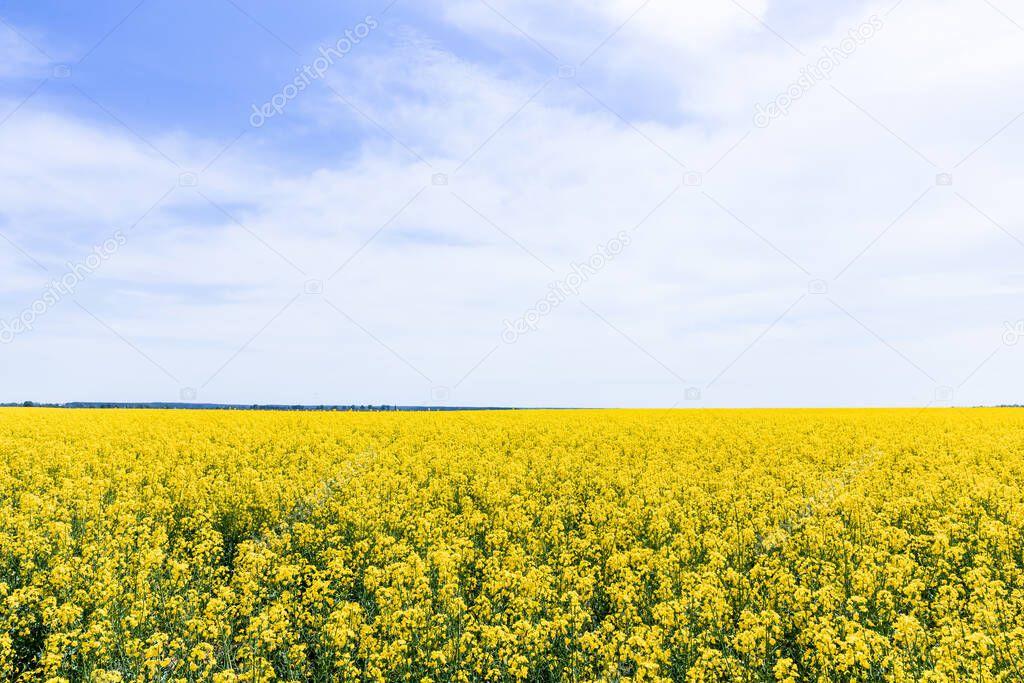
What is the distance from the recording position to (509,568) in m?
8.38

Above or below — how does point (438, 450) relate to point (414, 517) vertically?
above

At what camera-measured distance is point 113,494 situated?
511 inches

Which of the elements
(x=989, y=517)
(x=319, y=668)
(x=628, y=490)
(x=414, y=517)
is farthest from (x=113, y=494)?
(x=989, y=517)

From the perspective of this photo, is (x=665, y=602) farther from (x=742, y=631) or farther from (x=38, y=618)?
(x=38, y=618)

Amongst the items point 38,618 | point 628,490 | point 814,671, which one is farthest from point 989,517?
point 38,618

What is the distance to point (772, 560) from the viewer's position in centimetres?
852

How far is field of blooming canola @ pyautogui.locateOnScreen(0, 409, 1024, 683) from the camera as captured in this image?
6.21m

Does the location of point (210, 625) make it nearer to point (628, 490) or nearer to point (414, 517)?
point (414, 517)

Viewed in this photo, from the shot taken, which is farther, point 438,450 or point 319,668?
point 438,450

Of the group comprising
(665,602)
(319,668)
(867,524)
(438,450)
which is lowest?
(319,668)

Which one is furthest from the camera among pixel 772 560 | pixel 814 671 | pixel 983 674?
pixel 772 560

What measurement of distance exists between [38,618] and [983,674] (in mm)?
Answer: 11079

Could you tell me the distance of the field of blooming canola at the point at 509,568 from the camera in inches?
245

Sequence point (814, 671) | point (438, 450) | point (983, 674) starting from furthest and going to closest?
point (438, 450), point (814, 671), point (983, 674)
